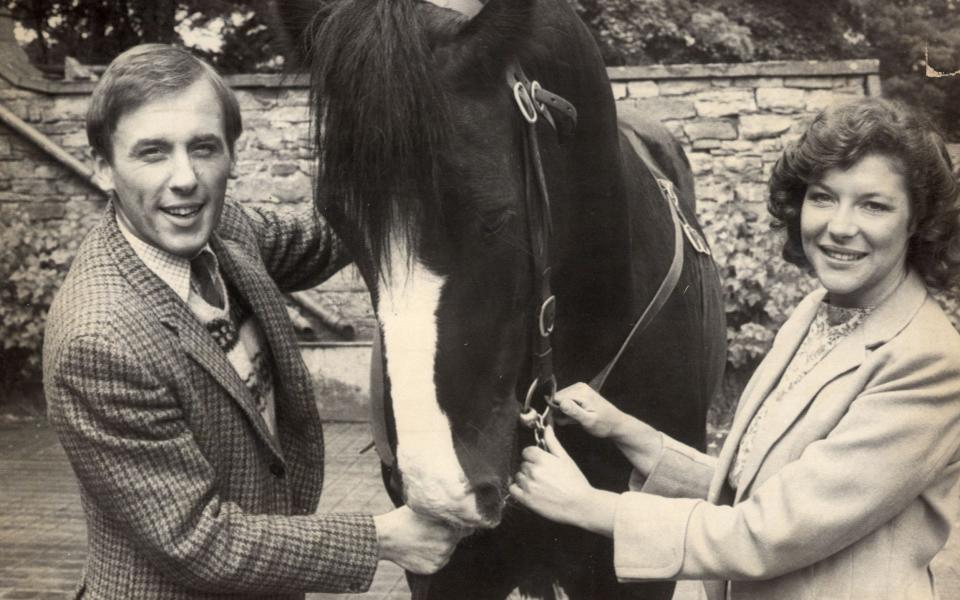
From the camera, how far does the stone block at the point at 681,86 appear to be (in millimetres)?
7539

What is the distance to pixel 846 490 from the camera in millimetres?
1493

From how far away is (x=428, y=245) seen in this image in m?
1.57

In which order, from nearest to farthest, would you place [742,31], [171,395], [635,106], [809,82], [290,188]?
[171,395], [809,82], [635,106], [290,188], [742,31]

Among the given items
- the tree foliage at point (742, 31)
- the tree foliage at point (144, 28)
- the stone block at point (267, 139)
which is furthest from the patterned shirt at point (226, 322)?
the tree foliage at point (742, 31)

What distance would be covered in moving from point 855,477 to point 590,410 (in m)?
0.70

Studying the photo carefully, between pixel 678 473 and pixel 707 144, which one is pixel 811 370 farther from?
pixel 707 144

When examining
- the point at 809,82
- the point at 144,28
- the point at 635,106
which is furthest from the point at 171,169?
the point at 144,28

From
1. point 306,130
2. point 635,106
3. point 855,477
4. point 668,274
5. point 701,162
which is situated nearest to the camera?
point 855,477

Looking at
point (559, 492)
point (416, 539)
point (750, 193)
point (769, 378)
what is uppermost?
point (769, 378)

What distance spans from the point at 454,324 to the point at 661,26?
31.6 ft

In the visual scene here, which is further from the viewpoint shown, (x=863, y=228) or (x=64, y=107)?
(x=64, y=107)

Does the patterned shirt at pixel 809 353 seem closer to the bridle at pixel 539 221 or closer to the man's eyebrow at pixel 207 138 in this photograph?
the bridle at pixel 539 221

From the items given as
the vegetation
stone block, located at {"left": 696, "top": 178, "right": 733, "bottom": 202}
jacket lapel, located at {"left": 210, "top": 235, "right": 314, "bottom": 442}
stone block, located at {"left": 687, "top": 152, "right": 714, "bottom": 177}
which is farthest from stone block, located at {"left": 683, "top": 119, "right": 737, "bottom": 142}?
jacket lapel, located at {"left": 210, "top": 235, "right": 314, "bottom": 442}

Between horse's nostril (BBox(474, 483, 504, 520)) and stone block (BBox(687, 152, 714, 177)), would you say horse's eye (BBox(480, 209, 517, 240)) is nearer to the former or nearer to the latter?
horse's nostril (BBox(474, 483, 504, 520))
